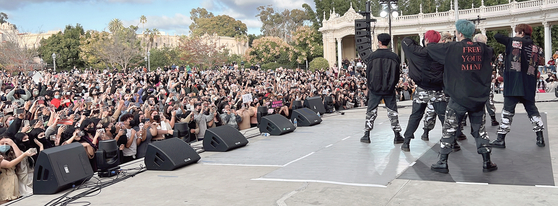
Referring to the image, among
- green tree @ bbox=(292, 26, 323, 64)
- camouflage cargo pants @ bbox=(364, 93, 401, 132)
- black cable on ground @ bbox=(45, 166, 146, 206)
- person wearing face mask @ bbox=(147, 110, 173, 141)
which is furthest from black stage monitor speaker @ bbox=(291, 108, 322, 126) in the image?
green tree @ bbox=(292, 26, 323, 64)

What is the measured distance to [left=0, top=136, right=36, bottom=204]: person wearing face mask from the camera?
246 inches

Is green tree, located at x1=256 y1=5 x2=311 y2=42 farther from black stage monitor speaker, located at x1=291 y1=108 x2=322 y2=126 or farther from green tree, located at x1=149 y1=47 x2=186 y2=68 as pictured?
black stage monitor speaker, located at x1=291 y1=108 x2=322 y2=126

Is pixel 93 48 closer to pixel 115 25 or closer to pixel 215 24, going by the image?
pixel 115 25

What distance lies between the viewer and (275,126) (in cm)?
1060

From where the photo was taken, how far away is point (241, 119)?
486 inches

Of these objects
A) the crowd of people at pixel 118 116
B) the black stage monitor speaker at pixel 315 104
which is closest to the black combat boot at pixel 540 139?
the crowd of people at pixel 118 116

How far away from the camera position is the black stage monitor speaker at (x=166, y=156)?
7.06 metres

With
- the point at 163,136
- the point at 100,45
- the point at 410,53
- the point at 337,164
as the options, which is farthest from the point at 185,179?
the point at 100,45

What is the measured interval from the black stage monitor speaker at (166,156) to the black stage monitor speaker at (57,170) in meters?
1.14

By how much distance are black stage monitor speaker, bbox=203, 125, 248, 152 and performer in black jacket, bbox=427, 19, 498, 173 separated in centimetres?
421

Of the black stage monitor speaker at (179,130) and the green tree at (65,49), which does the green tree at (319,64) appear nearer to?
the green tree at (65,49)

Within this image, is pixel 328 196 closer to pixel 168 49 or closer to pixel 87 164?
pixel 87 164

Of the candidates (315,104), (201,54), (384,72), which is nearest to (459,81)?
(384,72)

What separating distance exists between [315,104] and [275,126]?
4.24 m
